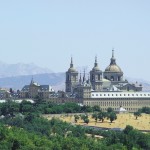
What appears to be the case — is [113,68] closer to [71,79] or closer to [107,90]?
[107,90]

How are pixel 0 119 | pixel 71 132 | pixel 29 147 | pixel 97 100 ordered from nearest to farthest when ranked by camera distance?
pixel 29 147, pixel 71 132, pixel 0 119, pixel 97 100

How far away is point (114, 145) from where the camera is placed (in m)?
65.4

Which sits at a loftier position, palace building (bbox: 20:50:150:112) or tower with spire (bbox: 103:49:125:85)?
tower with spire (bbox: 103:49:125:85)

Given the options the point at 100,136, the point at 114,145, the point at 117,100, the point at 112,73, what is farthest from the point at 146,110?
the point at 114,145

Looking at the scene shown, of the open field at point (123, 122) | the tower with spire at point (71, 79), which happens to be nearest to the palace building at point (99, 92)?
the tower with spire at point (71, 79)

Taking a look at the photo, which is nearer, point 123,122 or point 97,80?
point 123,122

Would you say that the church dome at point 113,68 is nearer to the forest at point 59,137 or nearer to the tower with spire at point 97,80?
the tower with spire at point 97,80

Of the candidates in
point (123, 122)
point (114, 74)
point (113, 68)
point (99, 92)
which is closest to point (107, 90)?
point (99, 92)

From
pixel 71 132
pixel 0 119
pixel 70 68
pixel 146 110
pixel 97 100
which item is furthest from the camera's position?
pixel 70 68

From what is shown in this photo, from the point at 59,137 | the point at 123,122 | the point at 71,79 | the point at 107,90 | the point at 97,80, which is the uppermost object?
the point at 71,79

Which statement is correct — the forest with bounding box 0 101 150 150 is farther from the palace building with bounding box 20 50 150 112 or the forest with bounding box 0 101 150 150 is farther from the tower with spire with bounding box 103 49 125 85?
the tower with spire with bounding box 103 49 125 85

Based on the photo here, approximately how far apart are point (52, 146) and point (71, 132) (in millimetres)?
19312

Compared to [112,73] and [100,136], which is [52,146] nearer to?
[100,136]

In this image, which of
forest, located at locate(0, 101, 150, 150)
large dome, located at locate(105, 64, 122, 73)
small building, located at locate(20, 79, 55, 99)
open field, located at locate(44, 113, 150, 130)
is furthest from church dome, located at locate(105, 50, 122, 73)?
forest, located at locate(0, 101, 150, 150)
